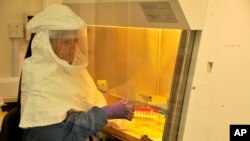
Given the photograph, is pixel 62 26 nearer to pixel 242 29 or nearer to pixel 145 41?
pixel 145 41

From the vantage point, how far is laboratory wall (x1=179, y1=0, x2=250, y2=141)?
4.47ft

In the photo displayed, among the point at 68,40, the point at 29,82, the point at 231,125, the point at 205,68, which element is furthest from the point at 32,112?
the point at 231,125

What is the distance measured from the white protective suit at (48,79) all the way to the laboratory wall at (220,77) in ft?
1.76

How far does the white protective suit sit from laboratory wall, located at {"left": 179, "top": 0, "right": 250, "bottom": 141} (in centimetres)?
54

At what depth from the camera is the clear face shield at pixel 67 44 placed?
5.17 feet

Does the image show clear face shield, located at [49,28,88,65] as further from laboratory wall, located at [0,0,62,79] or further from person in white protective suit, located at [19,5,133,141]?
laboratory wall, located at [0,0,62,79]

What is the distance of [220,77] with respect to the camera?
144 cm

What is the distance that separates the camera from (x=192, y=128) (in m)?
1.38

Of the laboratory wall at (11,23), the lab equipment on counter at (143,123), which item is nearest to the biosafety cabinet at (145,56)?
the lab equipment on counter at (143,123)

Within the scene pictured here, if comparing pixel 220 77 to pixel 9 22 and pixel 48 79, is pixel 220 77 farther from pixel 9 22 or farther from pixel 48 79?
pixel 9 22

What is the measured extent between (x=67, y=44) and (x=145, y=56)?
0.50 metres

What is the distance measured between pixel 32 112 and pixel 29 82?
5.5 inches

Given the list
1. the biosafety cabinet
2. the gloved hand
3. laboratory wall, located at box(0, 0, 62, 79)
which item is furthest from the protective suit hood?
laboratory wall, located at box(0, 0, 62, 79)

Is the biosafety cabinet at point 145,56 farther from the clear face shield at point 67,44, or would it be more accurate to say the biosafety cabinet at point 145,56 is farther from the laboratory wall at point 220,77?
the clear face shield at point 67,44
